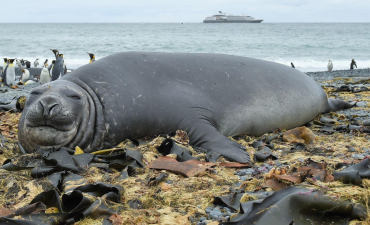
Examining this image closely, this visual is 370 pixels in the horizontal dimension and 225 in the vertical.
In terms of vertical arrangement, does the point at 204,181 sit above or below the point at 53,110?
below

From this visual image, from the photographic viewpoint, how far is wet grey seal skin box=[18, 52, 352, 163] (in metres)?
3.69

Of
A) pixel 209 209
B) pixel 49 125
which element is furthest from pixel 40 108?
pixel 209 209

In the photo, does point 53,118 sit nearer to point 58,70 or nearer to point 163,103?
point 163,103

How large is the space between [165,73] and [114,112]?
0.75 metres

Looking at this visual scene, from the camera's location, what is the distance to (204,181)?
290 cm

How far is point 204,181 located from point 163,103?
1.46 m

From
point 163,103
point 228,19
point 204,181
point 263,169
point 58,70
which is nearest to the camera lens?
point 204,181

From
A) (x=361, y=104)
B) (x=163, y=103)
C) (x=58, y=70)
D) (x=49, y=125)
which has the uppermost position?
(x=163, y=103)

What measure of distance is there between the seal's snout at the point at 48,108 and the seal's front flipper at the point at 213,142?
1.23 m

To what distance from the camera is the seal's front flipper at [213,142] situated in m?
3.56

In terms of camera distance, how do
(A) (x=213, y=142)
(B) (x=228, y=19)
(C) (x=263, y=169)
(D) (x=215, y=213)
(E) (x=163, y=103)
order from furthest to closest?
1. (B) (x=228, y=19)
2. (E) (x=163, y=103)
3. (A) (x=213, y=142)
4. (C) (x=263, y=169)
5. (D) (x=215, y=213)

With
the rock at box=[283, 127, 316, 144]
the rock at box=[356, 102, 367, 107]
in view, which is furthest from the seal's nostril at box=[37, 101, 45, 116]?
the rock at box=[356, 102, 367, 107]

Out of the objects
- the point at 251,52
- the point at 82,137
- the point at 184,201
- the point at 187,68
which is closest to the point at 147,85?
the point at 187,68

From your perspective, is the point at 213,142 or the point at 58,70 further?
the point at 58,70
